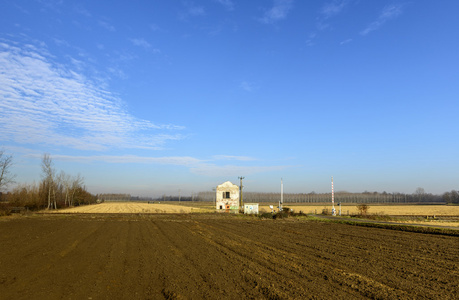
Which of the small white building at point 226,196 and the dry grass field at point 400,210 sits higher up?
the small white building at point 226,196

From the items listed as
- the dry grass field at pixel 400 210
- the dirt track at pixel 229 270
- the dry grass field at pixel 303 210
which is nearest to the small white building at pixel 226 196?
the dry grass field at pixel 303 210

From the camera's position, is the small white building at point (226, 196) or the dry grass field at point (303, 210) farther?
the small white building at point (226, 196)

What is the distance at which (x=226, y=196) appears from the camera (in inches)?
2438

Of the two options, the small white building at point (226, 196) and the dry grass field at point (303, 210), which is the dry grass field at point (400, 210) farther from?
the small white building at point (226, 196)

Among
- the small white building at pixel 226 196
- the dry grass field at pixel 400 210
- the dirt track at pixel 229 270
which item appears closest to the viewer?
the dirt track at pixel 229 270

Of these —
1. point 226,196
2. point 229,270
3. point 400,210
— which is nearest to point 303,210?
point 226,196

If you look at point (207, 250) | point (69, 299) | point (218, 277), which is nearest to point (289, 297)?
point (218, 277)

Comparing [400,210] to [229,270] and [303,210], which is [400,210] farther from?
[229,270]

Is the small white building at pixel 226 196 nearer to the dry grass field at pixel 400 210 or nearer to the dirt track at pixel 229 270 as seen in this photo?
the dry grass field at pixel 400 210

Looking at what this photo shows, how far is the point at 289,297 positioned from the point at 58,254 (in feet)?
35.7

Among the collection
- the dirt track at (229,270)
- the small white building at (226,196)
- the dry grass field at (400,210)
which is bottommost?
the dry grass field at (400,210)

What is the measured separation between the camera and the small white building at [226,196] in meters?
61.5

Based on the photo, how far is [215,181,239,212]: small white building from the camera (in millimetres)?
61531

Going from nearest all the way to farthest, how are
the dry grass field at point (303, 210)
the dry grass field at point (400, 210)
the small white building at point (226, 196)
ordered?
1. the dry grass field at point (400, 210)
2. the dry grass field at point (303, 210)
3. the small white building at point (226, 196)
